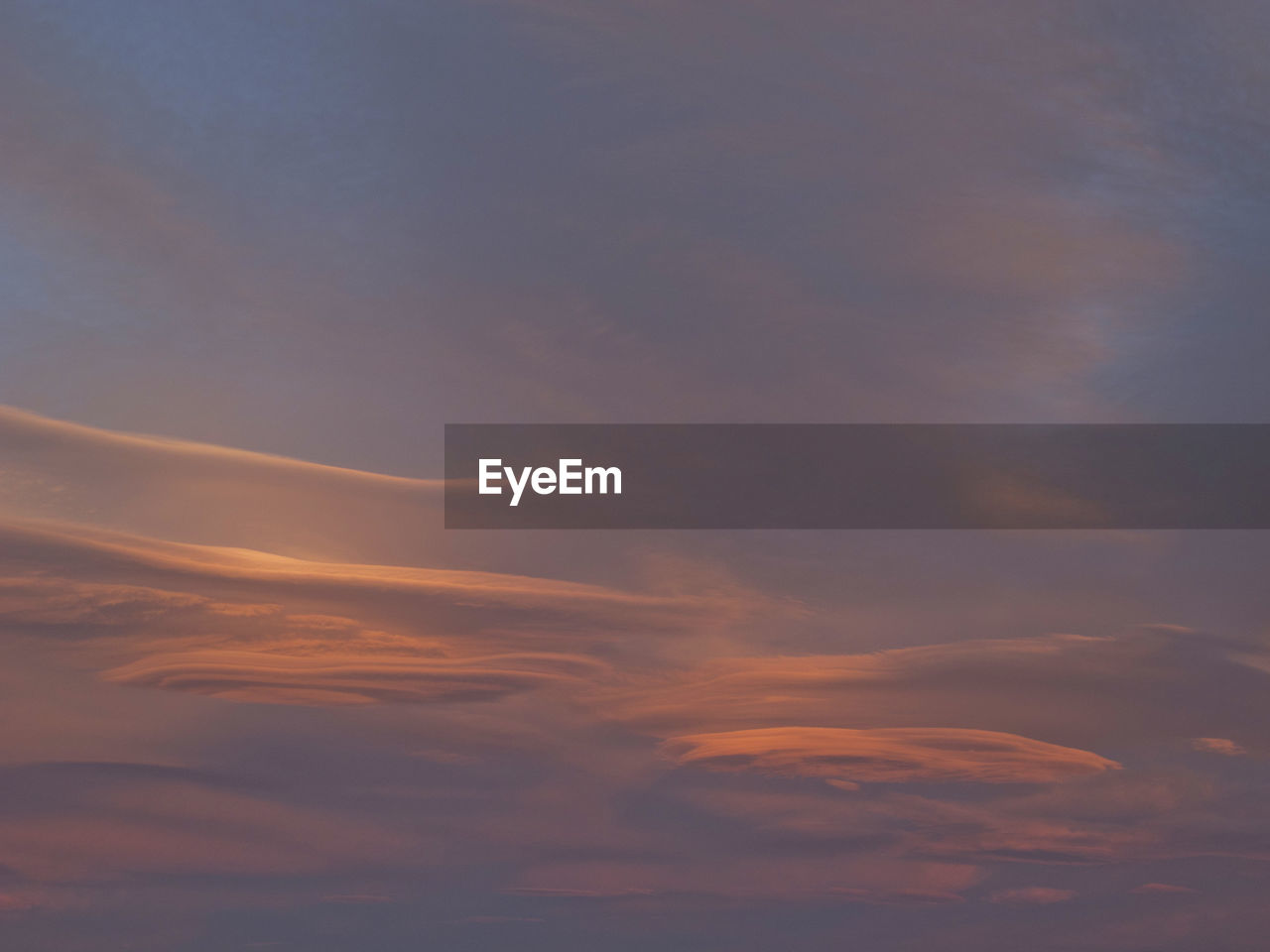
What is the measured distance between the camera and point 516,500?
29688 mm

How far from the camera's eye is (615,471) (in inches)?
1180

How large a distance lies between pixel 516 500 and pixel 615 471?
2.46 m
